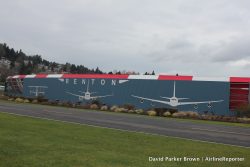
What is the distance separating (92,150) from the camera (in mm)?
11406

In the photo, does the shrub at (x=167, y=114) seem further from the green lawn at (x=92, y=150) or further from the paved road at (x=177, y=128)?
the green lawn at (x=92, y=150)

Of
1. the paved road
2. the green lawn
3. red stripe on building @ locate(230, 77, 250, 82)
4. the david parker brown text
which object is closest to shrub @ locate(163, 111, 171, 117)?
red stripe on building @ locate(230, 77, 250, 82)

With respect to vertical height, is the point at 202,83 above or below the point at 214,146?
above

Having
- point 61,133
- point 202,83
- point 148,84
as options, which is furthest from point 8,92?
point 61,133

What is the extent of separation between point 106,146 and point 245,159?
399 cm

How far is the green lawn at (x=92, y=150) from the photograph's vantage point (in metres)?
9.71

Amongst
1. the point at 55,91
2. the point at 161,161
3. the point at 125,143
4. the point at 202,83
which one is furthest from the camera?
the point at 55,91

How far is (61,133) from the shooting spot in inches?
→ 606

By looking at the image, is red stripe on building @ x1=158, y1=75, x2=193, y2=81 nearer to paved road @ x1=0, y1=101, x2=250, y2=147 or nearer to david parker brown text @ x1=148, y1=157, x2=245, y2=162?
paved road @ x1=0, y1=101, x2=250, y2=147

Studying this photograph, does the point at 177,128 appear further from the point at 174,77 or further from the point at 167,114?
the point at 174,77

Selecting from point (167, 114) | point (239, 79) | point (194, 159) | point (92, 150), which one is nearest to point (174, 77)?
point (239, 79)

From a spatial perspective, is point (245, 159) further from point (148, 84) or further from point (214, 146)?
point (148, 84)

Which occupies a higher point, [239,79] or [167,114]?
[239,79]

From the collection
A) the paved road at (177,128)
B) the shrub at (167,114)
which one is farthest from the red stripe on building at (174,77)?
the paved road at (177,128)
